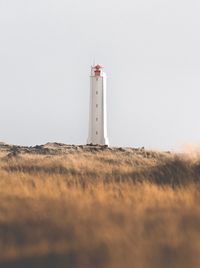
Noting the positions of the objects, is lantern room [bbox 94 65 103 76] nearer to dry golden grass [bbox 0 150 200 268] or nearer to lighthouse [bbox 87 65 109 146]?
lighthouse [bbox 87 65 109 146]

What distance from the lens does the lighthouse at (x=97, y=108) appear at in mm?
41531

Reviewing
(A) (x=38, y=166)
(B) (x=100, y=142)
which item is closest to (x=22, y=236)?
(A) (x=38, y=166)

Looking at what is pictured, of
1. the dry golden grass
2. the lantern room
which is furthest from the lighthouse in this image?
the dry golden grass

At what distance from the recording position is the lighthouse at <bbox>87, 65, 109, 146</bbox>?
41.5 meters

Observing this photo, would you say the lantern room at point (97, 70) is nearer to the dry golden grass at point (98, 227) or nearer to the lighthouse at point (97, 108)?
the lighthouse at point (97, 108)

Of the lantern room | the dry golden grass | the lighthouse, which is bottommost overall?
the dry golden grass

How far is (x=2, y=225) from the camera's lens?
679 centimetres

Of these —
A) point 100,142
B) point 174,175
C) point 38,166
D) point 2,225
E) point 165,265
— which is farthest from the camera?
point 100,142

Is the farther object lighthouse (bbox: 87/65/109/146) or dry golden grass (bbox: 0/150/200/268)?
lighthouse (bbox: 87/65/109/146)

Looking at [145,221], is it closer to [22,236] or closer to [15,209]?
[22,236]

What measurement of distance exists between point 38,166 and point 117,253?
1030 cm

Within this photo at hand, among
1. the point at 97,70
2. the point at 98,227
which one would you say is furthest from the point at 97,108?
the point at 98,227

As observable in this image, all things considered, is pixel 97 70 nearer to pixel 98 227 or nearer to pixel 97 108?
pixel 97 108

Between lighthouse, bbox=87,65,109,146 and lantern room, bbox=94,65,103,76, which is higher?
lantern room, bbox=94,65,103,76
